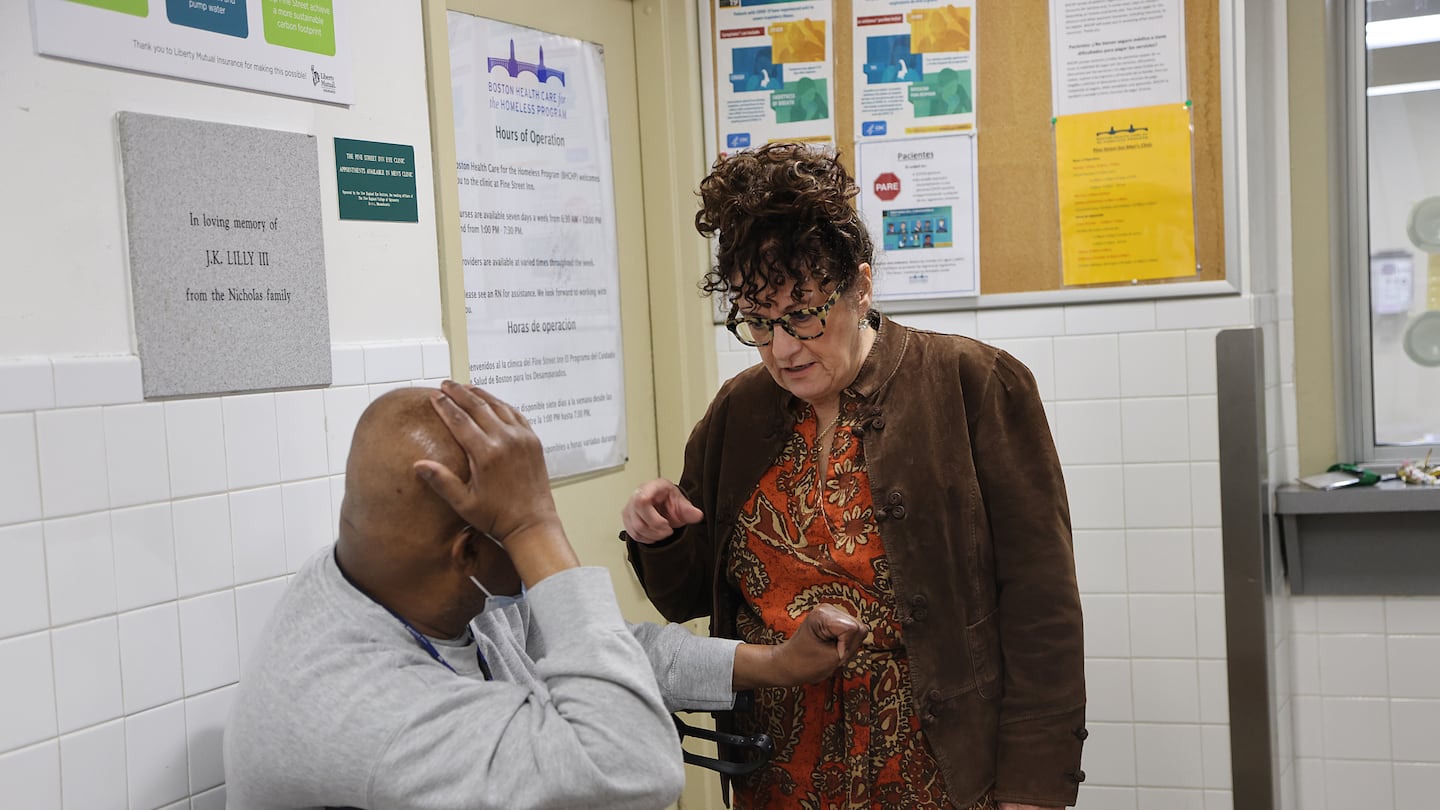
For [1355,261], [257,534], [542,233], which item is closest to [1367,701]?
[1355,261]

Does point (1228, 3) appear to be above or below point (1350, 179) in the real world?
above

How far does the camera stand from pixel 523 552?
4.06ft

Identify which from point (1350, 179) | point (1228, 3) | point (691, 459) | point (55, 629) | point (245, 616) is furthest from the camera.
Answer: point (1350, 179)

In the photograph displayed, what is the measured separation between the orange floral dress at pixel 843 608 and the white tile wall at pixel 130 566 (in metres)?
0.78

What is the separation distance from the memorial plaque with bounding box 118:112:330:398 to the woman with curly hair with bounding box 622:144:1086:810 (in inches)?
25.4

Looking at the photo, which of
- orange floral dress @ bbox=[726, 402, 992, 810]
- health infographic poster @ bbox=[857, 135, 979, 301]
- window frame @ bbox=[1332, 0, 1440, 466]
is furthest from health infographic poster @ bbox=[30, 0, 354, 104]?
window frame @ bbox=[1332, 0, 1440, 466]

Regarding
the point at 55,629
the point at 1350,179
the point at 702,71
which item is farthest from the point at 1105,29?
the point at 55,629

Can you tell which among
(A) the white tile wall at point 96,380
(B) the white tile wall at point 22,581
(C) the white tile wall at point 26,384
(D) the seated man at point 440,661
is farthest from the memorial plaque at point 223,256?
(D) the seated man at point 440,661

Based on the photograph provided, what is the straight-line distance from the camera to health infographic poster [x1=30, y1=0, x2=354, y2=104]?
1.57 meters

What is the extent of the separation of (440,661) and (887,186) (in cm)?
219

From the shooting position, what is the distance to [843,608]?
71.8 inches

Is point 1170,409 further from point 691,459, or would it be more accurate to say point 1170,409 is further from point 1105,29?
point 691,459

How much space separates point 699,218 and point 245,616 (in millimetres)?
969

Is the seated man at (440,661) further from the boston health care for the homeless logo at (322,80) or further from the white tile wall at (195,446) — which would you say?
the boston health care for the homeless logo at (322,80)
